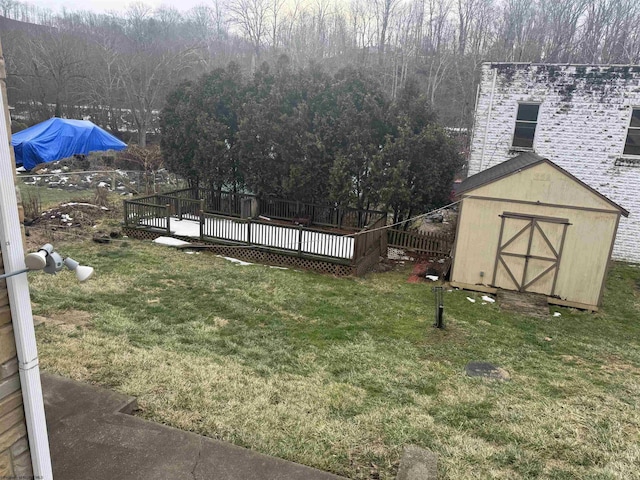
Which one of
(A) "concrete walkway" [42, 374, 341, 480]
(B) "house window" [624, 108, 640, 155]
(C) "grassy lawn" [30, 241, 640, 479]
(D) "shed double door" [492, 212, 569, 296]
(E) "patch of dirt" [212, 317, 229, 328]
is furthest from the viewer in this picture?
(B) "house window" [624, 108, 640, 155]

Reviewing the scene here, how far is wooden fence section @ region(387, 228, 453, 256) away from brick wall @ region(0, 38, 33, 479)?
43.6ft

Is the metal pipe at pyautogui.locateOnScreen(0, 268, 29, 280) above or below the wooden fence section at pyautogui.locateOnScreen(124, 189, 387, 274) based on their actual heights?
above

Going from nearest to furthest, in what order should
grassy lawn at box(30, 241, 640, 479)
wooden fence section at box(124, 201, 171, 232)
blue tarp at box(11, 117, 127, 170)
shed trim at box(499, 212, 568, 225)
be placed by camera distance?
grassy lawn at box(30, 241, 640, 479) → shed trim at box(499, 212, 568, 225) → wooden fence section at box(124, 201, 171, 232) → blue tarp at box(11, 117, 127, 170)

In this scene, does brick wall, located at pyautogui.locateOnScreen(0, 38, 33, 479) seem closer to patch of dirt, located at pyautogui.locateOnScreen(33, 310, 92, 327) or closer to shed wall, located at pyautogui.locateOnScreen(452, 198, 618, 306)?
patch of dirt, located at pyautogui.locateOnScreen(33, 310, 92, 327)

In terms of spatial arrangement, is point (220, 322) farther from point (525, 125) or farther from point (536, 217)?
point (525, 125)

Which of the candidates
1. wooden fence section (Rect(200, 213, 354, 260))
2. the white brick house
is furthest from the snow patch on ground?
the white brick house

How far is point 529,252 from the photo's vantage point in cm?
1155

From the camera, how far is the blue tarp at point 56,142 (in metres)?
23.2

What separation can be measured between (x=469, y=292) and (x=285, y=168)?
7.50 m

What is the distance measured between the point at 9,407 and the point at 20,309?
58 cm

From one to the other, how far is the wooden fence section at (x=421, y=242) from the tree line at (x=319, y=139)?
2.84 feet

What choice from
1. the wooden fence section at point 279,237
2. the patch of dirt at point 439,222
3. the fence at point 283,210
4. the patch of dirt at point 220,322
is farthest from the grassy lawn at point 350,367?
the patch of dirt at point 439,222

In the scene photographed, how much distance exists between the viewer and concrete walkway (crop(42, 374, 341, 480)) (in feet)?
13.4

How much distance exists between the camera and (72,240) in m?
13.4
